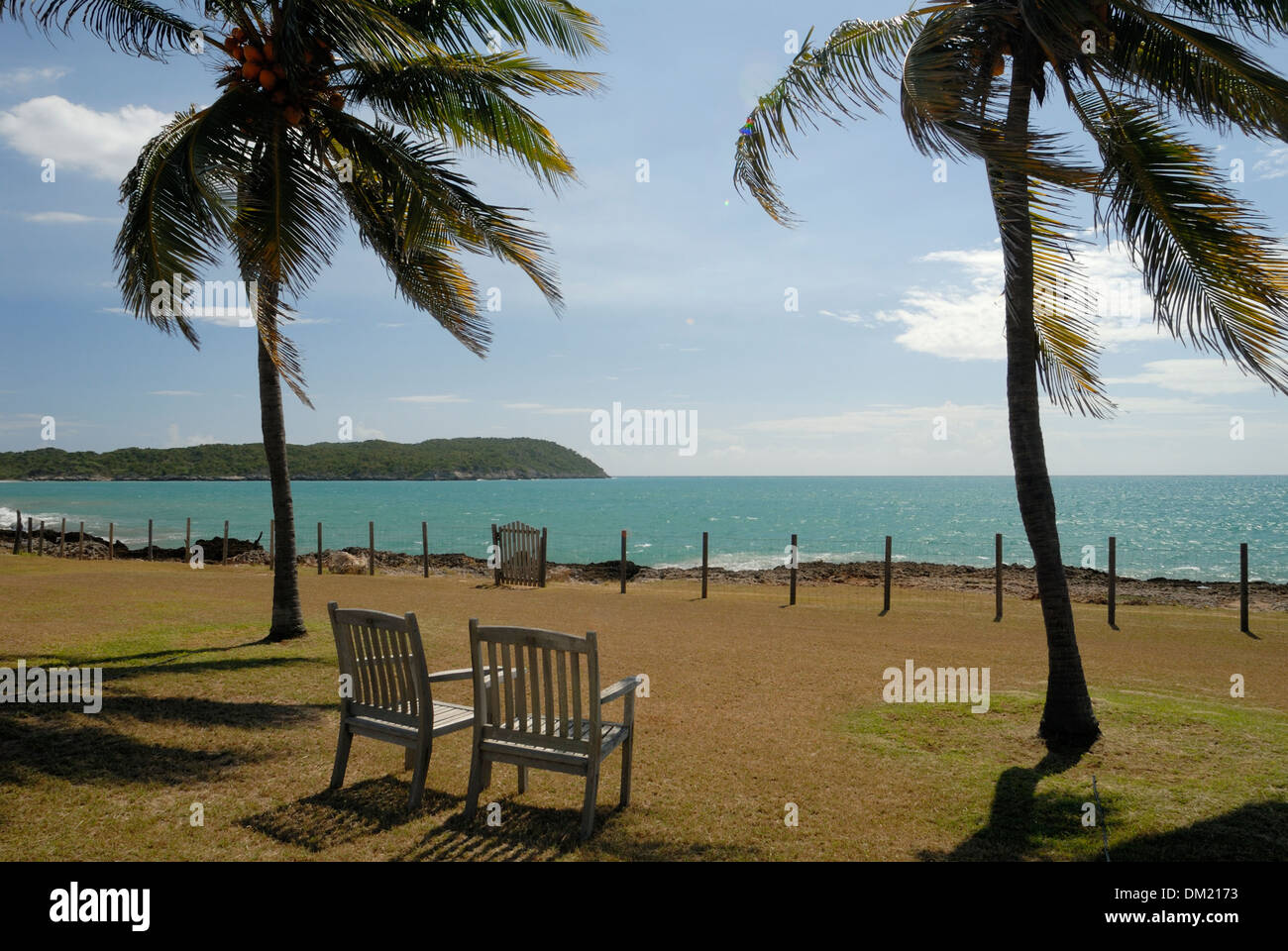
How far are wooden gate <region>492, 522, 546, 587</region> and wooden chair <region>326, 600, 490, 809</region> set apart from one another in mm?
15007

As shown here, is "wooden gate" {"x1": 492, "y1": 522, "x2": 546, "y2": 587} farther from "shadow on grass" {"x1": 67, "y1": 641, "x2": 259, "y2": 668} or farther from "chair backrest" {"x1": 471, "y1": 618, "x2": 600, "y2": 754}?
"chair backrest" {"x1": 471, "y1": 618, "x2": 600, "y2": 754}

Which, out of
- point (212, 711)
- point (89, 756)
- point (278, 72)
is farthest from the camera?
point (278, 72)

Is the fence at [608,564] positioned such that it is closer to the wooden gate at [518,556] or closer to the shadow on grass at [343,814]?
the wooden gate at [518,556]

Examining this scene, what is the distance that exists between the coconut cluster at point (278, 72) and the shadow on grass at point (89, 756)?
21.2ft

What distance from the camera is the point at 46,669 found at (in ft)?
24.7

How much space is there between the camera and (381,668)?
15.5 ft

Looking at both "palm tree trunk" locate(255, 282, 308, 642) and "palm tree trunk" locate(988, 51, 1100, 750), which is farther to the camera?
"palm tree trunk" locate(255, 282, 308, 642)

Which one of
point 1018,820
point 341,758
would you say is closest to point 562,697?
point 341,758

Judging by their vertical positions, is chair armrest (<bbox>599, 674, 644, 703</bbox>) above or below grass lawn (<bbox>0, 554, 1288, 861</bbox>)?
above

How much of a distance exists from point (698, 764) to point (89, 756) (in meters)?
4.17

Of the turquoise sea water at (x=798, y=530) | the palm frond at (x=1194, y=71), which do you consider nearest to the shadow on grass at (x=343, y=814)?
the palm frond at (x=1194, y=71)

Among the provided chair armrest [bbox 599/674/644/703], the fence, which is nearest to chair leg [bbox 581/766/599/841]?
chair armrest [bbox 599/674/644/703]

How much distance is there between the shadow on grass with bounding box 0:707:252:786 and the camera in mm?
4949

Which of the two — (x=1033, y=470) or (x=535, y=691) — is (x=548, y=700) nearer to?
(x=535, y=691)
